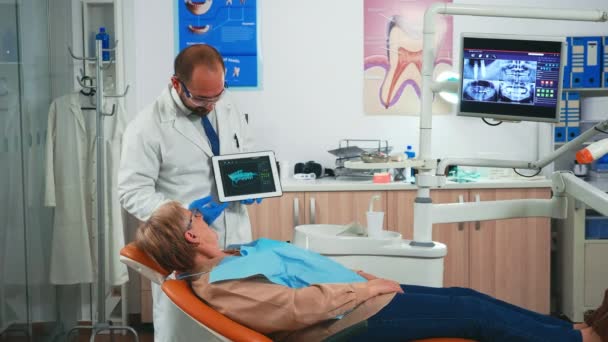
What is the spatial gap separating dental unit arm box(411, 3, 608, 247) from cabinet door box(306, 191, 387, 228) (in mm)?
1197

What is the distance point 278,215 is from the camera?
12.4 feet

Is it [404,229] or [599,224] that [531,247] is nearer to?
[599,224]

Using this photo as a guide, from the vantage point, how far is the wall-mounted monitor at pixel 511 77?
2354 millimetres

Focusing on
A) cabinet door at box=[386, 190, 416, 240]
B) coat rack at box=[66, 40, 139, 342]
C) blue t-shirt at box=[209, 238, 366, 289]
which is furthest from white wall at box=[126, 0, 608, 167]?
blue t-shirt at box=[209, 238, 366, 289]

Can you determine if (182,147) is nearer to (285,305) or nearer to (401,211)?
(285,305)

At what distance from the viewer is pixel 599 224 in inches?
154

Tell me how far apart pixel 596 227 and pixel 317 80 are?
185cm

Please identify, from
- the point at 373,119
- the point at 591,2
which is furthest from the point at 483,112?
the point at 591,2

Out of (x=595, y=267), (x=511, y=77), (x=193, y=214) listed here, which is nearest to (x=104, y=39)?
(x=193, y=214)

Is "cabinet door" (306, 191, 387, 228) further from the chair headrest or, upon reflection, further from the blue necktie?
the chair headrest

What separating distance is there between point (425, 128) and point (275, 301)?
1002 millimetres

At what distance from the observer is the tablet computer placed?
2381mm

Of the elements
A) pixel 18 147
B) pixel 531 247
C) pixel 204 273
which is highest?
pixel 18 147

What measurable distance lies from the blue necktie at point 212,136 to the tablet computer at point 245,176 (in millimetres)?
73
